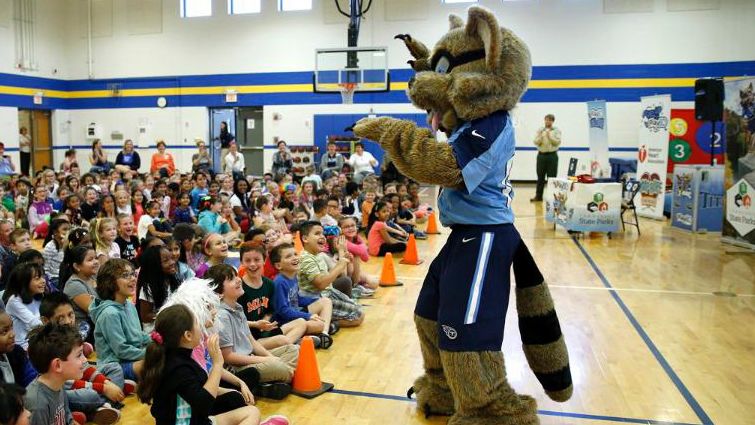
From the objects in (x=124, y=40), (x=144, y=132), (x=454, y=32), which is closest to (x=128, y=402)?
(x=454, y=32)

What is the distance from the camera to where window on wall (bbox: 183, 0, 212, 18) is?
60.4ft

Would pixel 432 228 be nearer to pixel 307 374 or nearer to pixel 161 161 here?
pixel 307 374

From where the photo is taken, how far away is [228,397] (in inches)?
122

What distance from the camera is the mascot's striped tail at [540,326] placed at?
10.4 feet

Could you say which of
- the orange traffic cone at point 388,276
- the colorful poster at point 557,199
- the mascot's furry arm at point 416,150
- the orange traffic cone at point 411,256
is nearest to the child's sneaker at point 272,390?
the mascot's furry arm at point 416,150

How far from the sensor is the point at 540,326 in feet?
10.5

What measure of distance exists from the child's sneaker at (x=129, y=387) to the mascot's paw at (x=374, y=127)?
2.09m

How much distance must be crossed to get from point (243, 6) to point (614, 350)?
16.3 meters

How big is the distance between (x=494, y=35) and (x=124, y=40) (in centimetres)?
1861


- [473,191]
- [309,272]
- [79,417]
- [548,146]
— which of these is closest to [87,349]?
[79,417]

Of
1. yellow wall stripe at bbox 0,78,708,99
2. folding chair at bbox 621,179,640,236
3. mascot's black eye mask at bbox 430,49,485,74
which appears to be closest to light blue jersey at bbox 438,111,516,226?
mascot's black eye mask at bbox 430,49,485,74

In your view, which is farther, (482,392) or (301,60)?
(301,60)

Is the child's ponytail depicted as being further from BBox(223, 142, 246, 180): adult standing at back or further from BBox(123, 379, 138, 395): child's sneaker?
BBox(223, 142, 246, 180): adult standing at back

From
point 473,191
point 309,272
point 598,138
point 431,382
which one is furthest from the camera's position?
point 598,138
